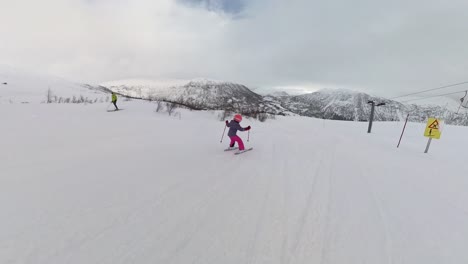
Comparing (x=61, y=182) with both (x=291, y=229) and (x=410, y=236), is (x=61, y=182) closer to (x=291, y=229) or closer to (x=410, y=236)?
(x=291, y=229)

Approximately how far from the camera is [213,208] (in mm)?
3666

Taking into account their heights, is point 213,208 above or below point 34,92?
below

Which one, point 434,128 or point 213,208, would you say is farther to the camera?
point 434,128

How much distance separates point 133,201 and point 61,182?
5.77 feet

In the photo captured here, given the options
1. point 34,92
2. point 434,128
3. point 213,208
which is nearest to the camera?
point 213,208

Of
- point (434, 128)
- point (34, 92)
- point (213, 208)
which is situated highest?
point (434, 128)

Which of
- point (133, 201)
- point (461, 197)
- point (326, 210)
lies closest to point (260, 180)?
point (326, 210)

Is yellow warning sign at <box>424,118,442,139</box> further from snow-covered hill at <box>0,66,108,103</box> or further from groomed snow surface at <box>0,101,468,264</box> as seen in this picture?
snow-covered hill at <box>0,66,108,103</box>

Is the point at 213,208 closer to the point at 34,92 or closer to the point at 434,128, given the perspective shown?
the point at 434,128

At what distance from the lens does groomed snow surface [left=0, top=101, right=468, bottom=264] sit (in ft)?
8.75

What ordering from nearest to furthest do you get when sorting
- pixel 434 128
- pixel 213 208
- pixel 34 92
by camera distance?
1. pixel 213 208
2. pixel 434 128
3. pixel 34 92

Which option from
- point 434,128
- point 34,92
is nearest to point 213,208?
point 434,128

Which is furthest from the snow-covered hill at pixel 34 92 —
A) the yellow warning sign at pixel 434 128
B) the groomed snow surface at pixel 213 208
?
the yellow warning sign at pixel 434 128

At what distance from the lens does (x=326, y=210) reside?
3824 mm
